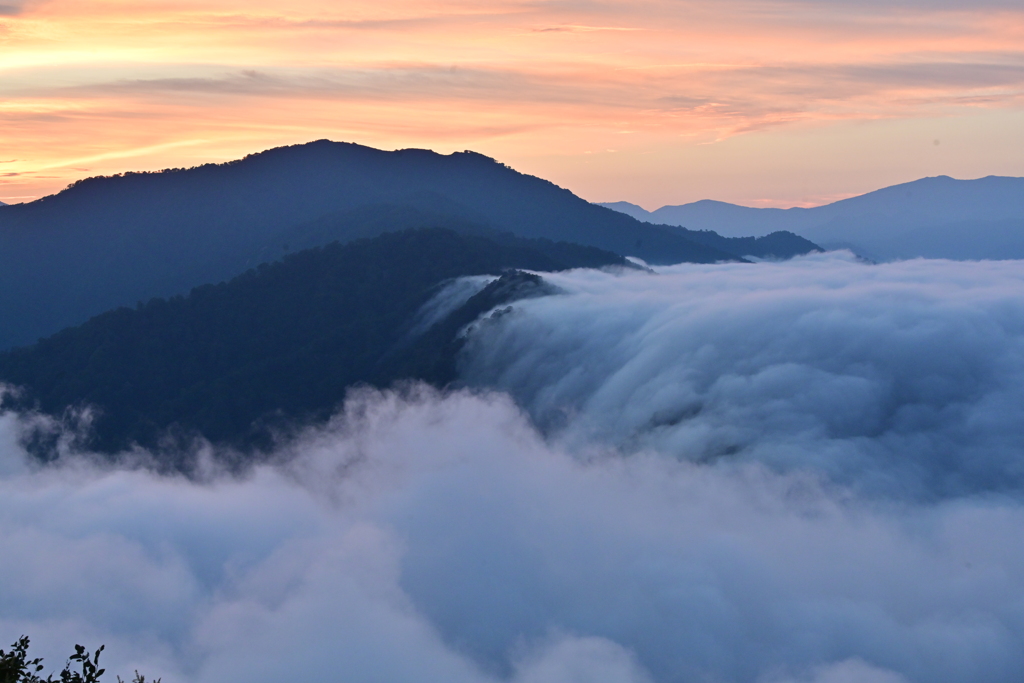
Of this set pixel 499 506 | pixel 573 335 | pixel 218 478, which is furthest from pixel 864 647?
pixel 218 478

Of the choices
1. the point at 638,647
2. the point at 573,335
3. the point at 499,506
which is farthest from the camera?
the point at 573,335

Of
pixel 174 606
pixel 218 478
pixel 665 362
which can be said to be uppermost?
pixel 665 362

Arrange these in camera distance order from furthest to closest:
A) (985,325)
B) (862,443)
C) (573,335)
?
1. (573,335)
2. (985,325)
3. (862,443)

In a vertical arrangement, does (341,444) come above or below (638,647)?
above

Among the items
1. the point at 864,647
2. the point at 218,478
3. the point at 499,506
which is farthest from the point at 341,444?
the point at 864,647

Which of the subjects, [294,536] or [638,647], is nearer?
[638,647]

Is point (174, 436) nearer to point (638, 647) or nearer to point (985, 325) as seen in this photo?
point (638, 647)
